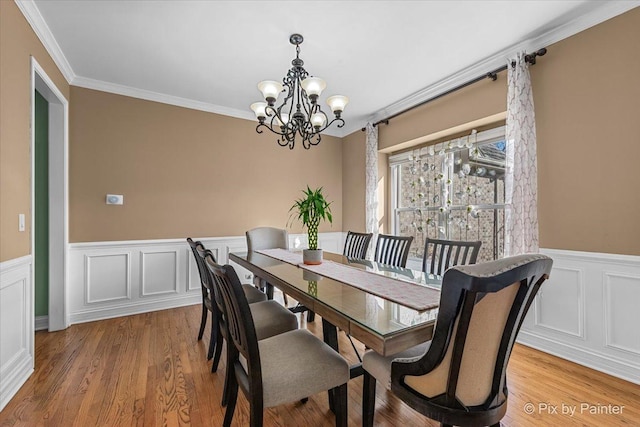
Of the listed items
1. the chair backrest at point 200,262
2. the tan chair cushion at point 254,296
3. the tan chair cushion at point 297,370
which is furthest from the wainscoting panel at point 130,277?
the tan chair cushion at point 297,370

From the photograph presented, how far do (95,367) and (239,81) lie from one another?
9.61 ft

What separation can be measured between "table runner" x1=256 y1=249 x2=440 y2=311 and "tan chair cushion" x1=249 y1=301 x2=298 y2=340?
A: 366mm

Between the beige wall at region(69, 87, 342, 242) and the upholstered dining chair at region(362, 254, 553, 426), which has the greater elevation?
the beige wall at region(69, 87, 342, 242)

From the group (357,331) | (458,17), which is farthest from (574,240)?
(357,331)

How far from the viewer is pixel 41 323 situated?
2.89 metres

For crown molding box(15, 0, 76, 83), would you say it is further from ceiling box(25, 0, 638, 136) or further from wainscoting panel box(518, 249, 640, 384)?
wainscoting panel box(518, 249, 640, 384)

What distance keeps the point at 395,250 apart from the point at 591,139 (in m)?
1.73

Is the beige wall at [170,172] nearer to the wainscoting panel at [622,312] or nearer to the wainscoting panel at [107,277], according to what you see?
the wainscoting panel at [107,277]

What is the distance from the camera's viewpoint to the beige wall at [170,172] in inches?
125

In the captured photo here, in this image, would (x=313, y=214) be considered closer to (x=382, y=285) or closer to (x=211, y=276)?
(x=382, y=285)

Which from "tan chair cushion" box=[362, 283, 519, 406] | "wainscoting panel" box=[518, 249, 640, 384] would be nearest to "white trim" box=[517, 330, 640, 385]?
"wainscoting panel" box=[518, 249, 640, 384]

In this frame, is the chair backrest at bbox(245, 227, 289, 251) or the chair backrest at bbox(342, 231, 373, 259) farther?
the chair backrest at bbox(245, 227, 289, 251)

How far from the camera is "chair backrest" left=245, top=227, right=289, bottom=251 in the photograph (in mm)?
3298

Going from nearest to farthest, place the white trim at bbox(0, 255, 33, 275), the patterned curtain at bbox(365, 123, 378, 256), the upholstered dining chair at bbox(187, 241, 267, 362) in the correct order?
the white trim at bbox(0, 255, 33, 275) → the upholstered dining chair at bbox(187, 241, 267, 362) → the patterned curtain at bbox(365, 123, 378, 256)
